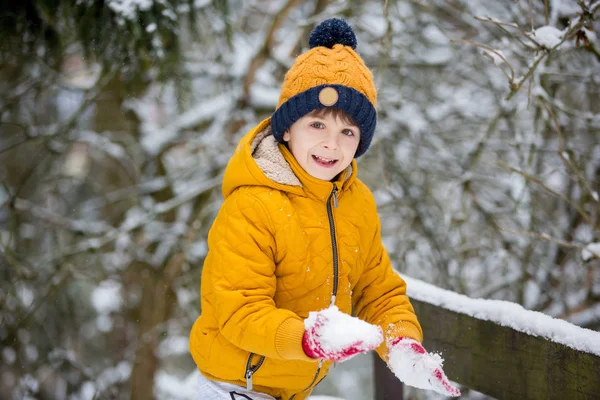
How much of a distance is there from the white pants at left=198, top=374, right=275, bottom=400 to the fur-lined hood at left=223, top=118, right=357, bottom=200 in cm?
59

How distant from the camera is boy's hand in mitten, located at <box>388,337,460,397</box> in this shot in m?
1.37

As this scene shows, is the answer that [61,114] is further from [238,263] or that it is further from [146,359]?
[238,263]

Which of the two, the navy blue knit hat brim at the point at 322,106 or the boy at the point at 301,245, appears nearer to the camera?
the boy at the point at 301,245

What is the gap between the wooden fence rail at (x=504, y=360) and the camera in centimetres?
136

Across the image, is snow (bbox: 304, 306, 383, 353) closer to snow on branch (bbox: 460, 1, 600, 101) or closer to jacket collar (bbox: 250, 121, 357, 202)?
jacket collar (bbox: 250, 121, 357, 202)

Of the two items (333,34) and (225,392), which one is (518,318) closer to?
(225,392)

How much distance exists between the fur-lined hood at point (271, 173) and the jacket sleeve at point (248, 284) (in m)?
0.05

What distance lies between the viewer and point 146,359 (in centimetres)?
496

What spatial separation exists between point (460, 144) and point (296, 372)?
3.69 meters

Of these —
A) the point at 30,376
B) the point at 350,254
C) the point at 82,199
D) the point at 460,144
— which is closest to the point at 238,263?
the point at 350,254

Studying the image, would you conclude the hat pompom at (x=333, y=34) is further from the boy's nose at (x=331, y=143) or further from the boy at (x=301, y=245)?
the boy's nose at (x=331, y=143)

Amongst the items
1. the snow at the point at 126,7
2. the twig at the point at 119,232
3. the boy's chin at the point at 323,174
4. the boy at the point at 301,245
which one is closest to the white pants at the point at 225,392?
the boy at the point at 301,245

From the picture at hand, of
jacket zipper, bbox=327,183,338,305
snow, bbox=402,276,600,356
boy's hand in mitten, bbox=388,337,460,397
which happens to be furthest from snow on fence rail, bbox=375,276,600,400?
jacket zipper, bbox=327,183,338,305

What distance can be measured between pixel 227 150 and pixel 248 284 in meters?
3.07
